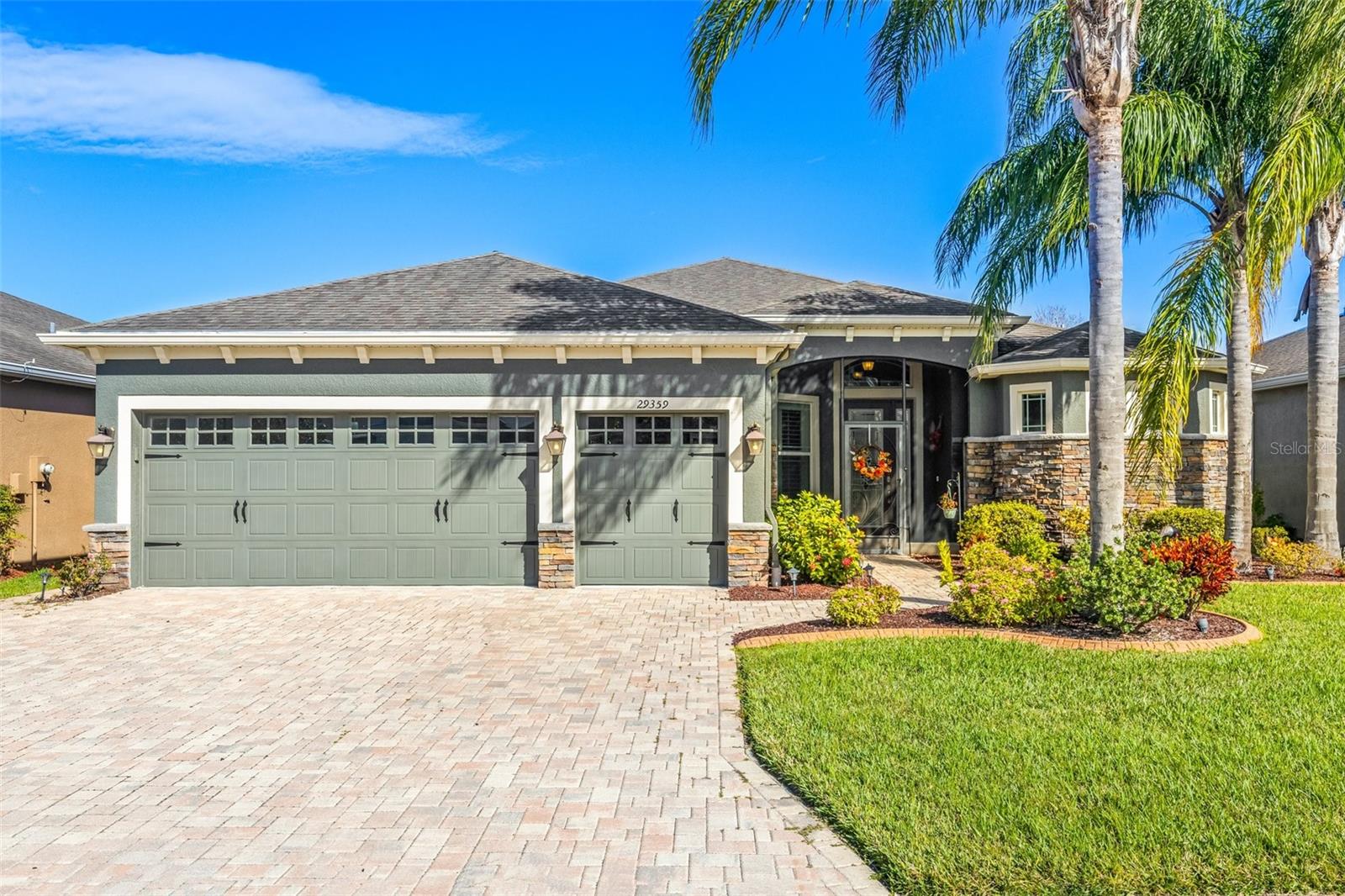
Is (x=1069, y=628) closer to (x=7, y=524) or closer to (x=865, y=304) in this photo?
(x=865, y=304)

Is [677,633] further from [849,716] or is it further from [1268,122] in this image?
[1268,122]

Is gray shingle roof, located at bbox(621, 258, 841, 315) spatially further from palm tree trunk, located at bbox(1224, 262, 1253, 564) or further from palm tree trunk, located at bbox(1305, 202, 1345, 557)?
palm tree trunk, located at bbox(1305, 202, 1345, 557)

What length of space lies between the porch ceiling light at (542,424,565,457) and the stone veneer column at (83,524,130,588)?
5594 mm

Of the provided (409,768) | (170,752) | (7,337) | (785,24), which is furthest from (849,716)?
(7,337)

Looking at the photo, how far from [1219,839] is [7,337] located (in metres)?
16.3

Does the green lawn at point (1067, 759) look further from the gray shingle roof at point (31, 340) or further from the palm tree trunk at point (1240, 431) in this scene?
the gray shingle roof at point (31, 340)

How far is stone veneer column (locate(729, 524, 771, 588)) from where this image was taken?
33.4 feet

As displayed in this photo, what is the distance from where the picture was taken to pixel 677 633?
7.79 metres

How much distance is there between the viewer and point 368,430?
1044 centimetres

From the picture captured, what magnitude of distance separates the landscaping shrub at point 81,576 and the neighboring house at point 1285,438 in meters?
18.9

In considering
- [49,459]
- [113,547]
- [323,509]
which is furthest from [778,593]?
[49,459]

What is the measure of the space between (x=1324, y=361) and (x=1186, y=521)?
279 cm

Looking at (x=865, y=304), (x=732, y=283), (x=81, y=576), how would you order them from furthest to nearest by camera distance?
(x=732, y=283) → (x=865, y=304) → (x=81, y=576)

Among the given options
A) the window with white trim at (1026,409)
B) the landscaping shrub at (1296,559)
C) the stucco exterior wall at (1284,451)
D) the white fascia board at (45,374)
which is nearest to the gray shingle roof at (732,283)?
the window with white trim at (1026,409)
